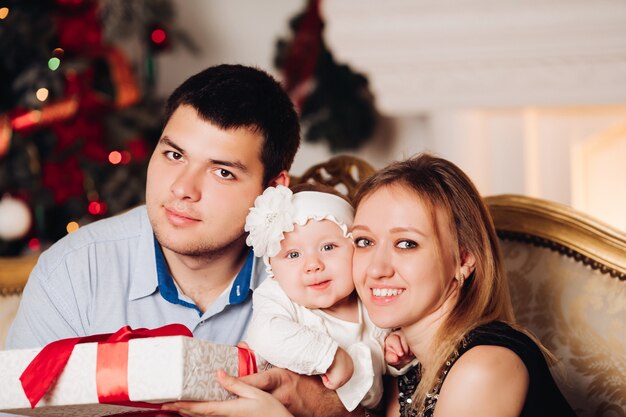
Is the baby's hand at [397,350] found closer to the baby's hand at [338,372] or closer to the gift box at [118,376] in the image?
the baby's hand at [338,372]

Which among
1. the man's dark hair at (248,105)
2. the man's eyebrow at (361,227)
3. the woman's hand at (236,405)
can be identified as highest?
the man's dark hair at (248,105)

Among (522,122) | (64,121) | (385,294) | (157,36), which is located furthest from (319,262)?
(157,36)

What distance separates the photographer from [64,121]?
431cm

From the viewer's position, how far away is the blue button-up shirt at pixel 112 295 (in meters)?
2.29

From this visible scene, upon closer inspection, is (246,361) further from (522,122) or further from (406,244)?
(522,122)

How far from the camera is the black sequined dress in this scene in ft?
5.82

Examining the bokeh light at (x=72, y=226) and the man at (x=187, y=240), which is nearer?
the man at (x=187, y=240)

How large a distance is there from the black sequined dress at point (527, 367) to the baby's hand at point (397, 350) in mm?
167

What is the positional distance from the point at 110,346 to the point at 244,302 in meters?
0.77

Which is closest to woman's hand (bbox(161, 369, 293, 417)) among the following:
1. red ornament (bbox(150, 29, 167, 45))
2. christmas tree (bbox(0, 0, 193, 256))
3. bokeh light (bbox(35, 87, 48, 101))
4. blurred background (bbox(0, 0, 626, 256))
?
blurred background (bbox(0, 0, 626, 256))

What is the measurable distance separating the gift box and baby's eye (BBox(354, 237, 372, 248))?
0.45m

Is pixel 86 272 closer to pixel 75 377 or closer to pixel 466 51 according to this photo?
pixel 75 377

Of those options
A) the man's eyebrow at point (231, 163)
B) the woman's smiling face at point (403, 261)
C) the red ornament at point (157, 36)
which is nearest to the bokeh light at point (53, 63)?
the red ornament at point (157, 36)

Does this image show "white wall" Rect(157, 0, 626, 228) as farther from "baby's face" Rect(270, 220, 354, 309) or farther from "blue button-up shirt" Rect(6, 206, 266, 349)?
"baby's face" Rect(270, 220, 354, 309)
